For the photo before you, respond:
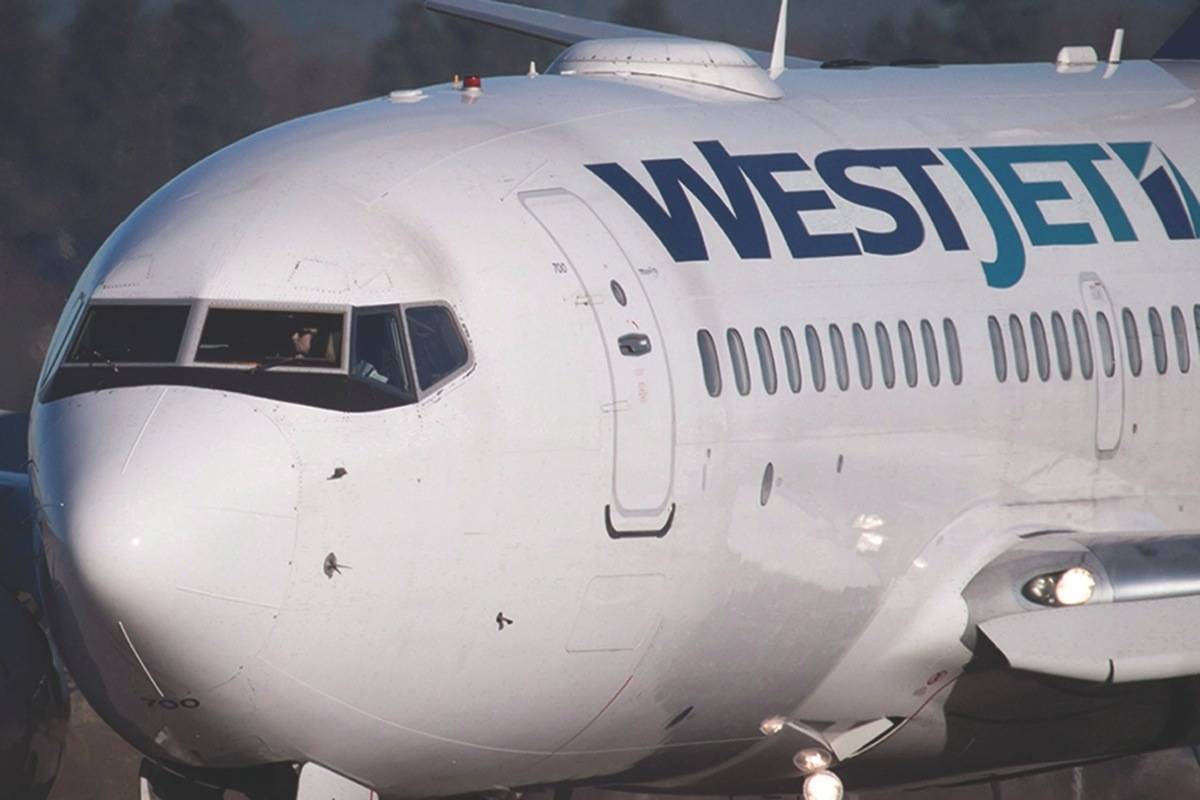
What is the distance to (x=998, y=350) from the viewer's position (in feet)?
56.1

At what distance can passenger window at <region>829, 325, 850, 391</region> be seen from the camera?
53.2 ft

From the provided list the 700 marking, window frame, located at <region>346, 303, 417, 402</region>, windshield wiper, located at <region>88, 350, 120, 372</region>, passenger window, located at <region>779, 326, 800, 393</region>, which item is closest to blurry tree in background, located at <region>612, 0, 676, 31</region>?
passenger window, located at <region>779, 326, 800, 393</region>

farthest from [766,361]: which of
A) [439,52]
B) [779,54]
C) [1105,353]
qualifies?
[439,52]

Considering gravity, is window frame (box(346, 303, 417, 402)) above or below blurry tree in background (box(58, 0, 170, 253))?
below

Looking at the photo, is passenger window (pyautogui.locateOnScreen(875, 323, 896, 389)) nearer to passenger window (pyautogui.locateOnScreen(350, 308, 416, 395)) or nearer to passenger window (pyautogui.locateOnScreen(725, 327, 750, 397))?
passenger window (pyautogui.locateOnScreen(725, 327, 750, 397))

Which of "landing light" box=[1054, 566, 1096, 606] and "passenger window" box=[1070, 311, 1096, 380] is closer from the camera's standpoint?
"landing light" box=[1054, 566, 1096, 606]

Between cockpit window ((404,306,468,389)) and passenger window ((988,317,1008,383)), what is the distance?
4.00 m

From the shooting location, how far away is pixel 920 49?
32000 millimetres

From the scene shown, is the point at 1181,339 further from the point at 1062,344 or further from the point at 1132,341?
the point at 1062,344

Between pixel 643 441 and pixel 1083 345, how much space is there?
3821 mm

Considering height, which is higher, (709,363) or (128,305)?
(128,305)

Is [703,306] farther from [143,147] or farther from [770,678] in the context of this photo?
[143,147]

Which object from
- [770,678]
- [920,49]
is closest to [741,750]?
[770,678]

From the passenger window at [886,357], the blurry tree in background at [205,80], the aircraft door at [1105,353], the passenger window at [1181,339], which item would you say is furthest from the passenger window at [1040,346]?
the blurry tree in background at [205,80]
